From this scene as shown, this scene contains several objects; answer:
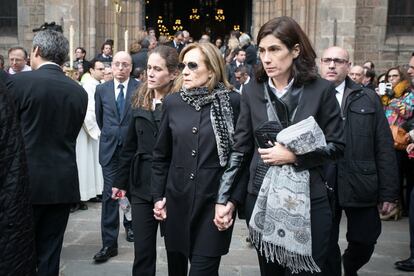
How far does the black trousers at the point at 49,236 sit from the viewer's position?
421 cm

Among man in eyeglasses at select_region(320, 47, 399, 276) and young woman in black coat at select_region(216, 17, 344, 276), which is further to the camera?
man in eyeglasses at select_region(320, 47, 399, 276)

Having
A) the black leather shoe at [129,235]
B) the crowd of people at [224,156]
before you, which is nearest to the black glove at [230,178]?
the crowd of people at [224,156]

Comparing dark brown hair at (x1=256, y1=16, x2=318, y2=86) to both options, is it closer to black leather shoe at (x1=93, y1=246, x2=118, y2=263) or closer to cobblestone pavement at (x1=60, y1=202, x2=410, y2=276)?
cobblestone pavement at (x1=60, y1=202, x2=410, y2=276)

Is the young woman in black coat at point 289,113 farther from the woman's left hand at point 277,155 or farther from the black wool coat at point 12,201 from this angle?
the black wool coat at point 12,201

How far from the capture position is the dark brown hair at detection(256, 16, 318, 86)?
322 cm

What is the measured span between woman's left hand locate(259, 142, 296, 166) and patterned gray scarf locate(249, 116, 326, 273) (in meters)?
0.03

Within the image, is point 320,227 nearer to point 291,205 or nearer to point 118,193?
point 291,205

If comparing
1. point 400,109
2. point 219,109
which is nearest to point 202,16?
point 400,109

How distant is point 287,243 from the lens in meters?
3.06

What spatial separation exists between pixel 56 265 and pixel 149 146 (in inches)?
44.3

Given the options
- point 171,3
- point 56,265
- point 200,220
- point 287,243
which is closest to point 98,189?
point 56,265

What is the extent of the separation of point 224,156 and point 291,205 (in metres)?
0.77

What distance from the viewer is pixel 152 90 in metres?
4.49

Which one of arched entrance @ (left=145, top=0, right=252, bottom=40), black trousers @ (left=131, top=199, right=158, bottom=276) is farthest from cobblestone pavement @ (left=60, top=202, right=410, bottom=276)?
arched entrance @ (left=145, top=0, right=252, bottom=40)
